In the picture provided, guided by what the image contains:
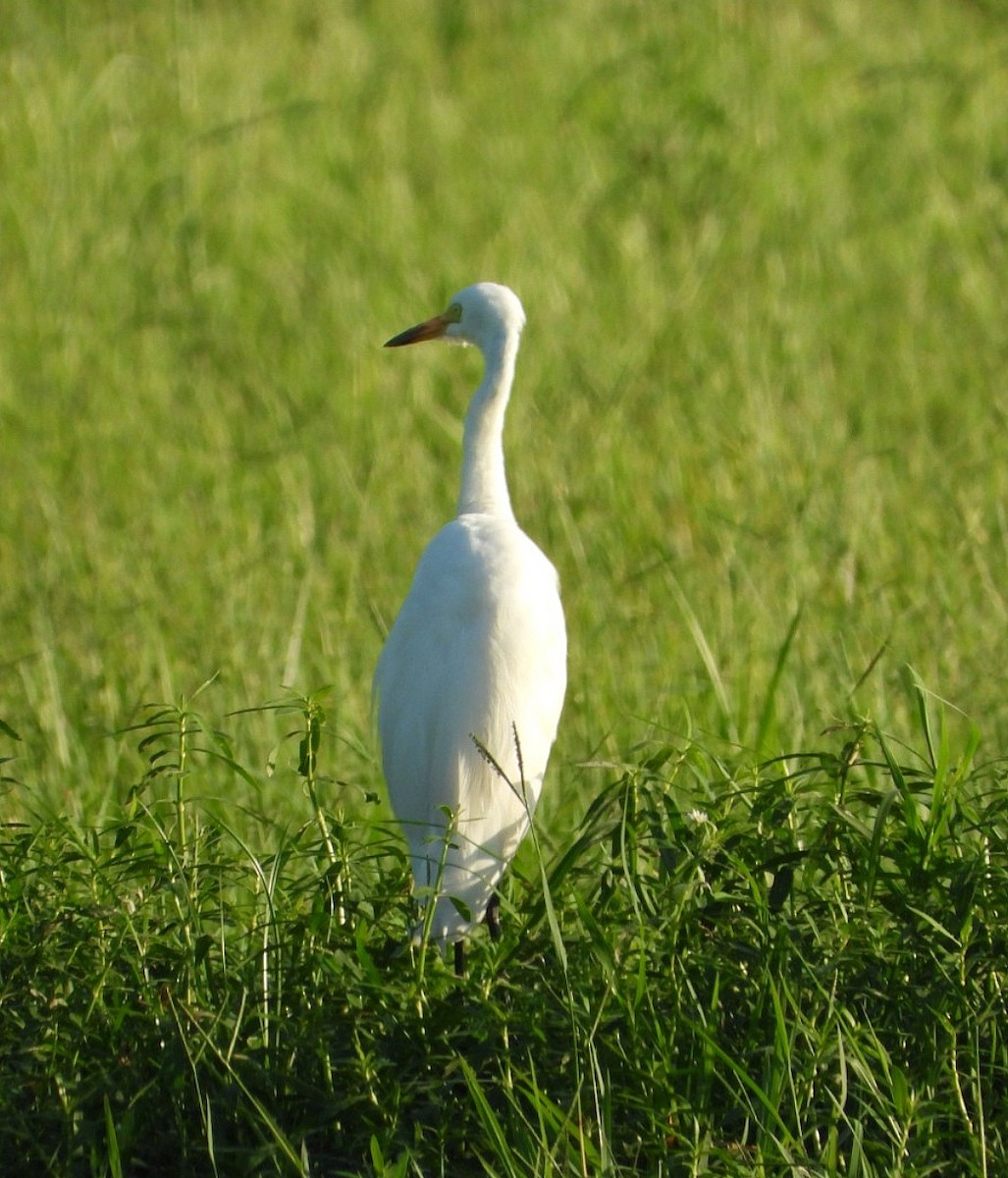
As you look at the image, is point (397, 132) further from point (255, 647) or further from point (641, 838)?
point (641, 838)

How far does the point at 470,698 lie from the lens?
135 inches

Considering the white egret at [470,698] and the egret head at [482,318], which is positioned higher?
the egret head at [482,318]

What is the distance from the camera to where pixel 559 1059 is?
292 centimetres

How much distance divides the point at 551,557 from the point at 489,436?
149 centimetres

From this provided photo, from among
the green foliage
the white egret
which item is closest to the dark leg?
the white egret

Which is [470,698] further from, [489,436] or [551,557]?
[551,557]

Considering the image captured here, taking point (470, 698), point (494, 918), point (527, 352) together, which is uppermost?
point (527, 352)

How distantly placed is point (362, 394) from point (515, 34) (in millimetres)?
3982

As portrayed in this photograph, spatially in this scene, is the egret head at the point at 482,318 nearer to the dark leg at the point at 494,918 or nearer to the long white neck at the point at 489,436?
the long white neck at the point at 489,436

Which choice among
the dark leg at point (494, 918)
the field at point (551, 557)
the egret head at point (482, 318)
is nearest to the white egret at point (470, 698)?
the dark leg at point (494, 918)

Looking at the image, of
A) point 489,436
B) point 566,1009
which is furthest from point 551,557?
point 566,1009

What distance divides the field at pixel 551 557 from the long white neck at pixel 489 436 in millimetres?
529

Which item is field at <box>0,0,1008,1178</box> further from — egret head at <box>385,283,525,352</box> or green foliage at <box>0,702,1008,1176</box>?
egret head at <box>385,283,525,352</box>

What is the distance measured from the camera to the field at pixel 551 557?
288cm
